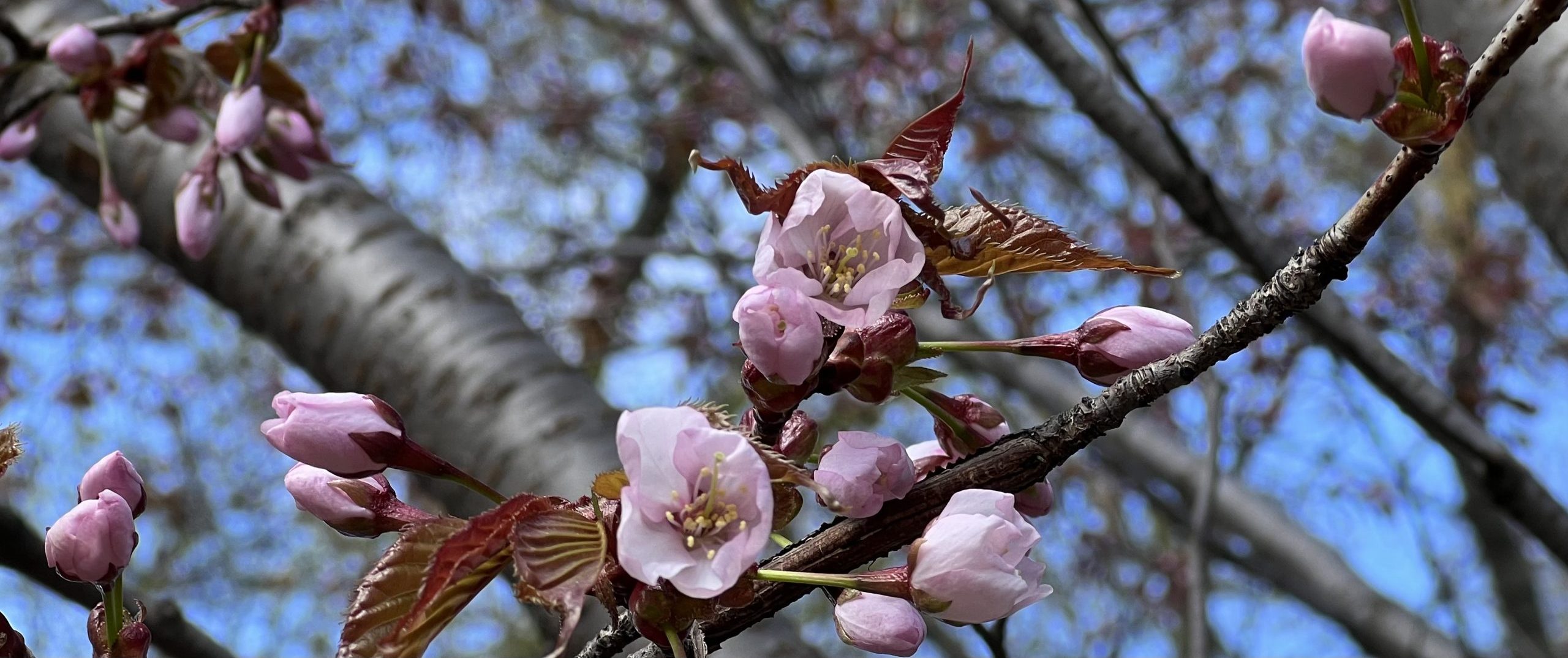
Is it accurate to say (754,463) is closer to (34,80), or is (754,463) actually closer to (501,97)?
(34,80)

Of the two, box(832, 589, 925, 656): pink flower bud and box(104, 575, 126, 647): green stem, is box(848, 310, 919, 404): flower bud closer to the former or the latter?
box(832, 589, 925, 656): pink flower bud

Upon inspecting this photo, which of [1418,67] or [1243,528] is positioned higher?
[1243,528]

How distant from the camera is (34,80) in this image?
1.85 m

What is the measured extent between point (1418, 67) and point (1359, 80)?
0.03 metres

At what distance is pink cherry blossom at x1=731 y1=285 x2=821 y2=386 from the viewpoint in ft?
1.81

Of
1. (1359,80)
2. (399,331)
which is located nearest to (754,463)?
(1359,80)

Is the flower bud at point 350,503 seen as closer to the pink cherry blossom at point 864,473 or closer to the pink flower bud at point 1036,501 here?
the pink cherry blossom at point 864,473

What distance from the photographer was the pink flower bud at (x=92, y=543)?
0.66 meters

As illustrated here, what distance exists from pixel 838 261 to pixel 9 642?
48 centimetres

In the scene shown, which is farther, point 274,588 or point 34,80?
point 274,588

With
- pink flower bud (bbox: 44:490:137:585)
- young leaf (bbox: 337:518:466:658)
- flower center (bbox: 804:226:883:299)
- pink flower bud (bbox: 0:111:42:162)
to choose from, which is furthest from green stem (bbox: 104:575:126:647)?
pink flower bud (bbox: 0:111:42:162)

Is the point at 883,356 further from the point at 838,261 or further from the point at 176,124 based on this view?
the point at 176,124

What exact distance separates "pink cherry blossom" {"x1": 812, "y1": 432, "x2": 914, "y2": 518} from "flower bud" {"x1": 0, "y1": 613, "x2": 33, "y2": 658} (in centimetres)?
43

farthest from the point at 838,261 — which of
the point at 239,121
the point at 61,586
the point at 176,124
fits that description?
the point at 176,124
